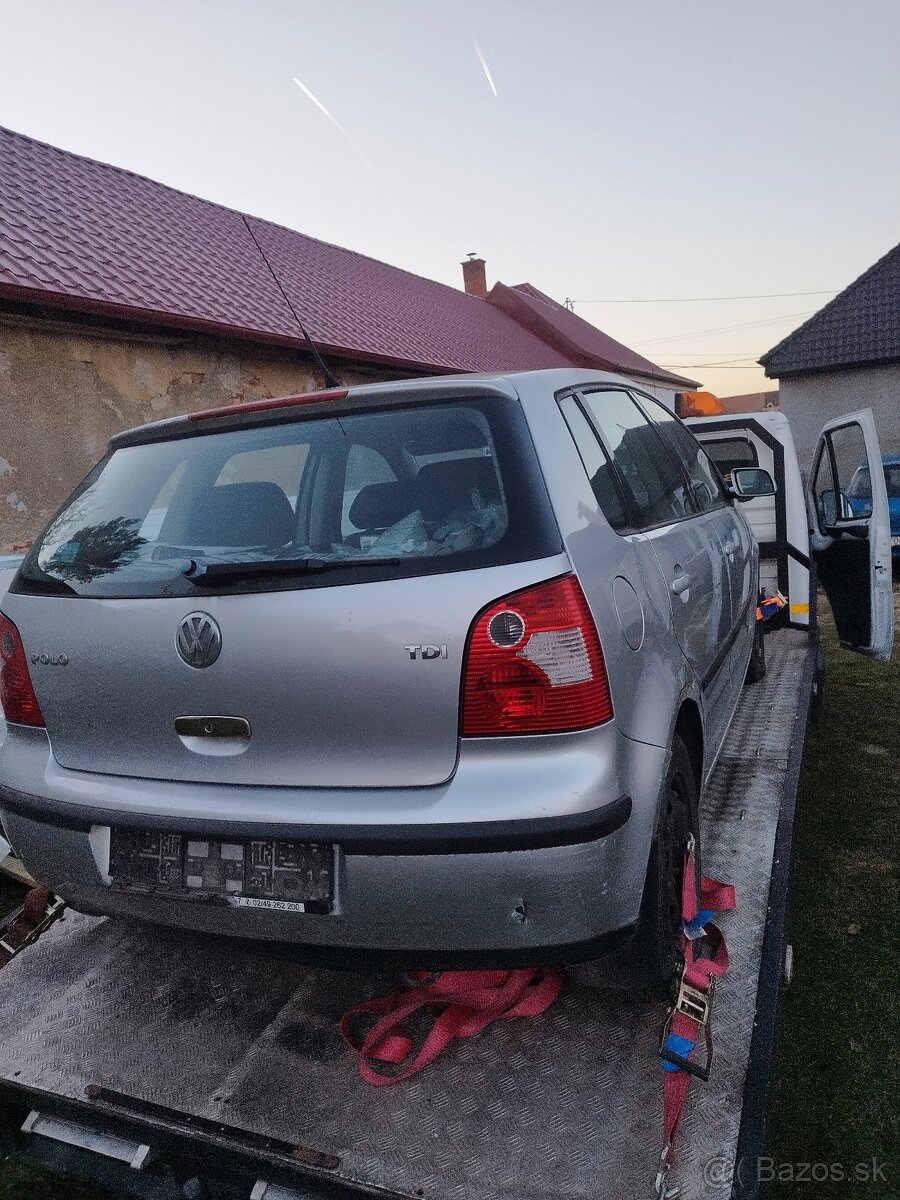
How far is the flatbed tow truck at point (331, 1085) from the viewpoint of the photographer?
→ 1617 millimetres

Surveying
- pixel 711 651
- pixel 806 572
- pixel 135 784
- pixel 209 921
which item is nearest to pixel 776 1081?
pixel 711 651

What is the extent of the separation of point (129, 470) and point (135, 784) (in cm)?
85

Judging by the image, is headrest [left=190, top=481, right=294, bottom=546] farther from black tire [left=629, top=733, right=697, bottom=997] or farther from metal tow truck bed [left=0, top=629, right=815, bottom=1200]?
black tire [left=629, top=733, right=697, bottom=997]

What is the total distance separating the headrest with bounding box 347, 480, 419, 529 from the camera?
1898 millimetres

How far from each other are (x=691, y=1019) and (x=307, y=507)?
1473 mm

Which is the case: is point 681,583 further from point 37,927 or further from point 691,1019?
point 37,927

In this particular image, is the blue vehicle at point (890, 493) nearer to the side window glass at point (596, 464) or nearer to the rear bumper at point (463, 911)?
the side window glass at point (596, 464)

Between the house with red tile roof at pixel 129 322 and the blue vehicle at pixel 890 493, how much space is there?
14.0 feet

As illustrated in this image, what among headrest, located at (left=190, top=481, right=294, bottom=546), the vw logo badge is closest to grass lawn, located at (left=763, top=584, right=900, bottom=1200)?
the vw logo badge

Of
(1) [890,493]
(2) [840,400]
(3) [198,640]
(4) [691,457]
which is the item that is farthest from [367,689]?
(2) [840,400]

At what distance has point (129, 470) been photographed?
2.28 m

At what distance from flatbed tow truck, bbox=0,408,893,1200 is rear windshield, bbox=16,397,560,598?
85cm

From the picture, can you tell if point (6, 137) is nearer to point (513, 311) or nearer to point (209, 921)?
point (209, 921)

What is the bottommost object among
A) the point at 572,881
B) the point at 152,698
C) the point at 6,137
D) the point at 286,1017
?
the point at 286,1017
